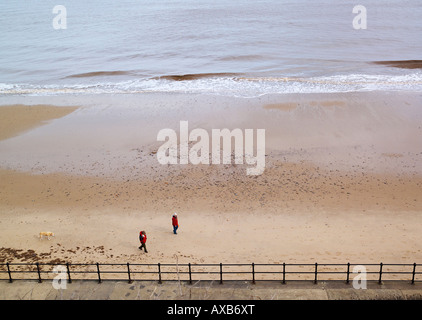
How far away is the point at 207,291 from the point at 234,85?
26.2 meters

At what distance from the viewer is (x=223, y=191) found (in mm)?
16344

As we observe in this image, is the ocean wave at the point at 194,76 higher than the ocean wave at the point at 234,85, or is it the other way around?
the ocean wave at the point at 194,76

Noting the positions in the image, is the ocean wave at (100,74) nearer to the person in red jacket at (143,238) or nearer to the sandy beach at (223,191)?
the sandy beach at (223,191)

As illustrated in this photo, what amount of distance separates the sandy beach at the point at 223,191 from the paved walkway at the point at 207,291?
2.47 meters

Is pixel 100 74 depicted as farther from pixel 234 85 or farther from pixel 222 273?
pixel 222 273

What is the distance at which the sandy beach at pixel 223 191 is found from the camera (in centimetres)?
1248

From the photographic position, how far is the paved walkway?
28.7 ft

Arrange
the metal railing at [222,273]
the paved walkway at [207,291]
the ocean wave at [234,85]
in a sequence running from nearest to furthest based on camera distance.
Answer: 1. the paved walkway at [207,291]
2. the metal railing at [222,273]
3. the ocean wave at [234,85]

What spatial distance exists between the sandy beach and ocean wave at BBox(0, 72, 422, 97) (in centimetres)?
526

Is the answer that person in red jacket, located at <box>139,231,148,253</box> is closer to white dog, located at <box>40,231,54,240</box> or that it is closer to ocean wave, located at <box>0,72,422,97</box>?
white dog, located at <box>40,231,54,240</box>

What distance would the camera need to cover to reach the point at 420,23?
2297 inches

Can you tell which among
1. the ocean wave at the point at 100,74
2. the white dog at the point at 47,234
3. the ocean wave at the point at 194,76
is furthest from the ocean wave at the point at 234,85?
the white dog at the point at 47,234

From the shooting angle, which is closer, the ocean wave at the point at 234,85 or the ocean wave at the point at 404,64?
the ocean wave at the point at 234,85
